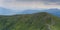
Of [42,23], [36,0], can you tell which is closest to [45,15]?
[42,23]

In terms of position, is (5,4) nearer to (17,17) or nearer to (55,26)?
(17,17)

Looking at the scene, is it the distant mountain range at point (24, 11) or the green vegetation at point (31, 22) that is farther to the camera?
the distant mountain range at point (24, 11)

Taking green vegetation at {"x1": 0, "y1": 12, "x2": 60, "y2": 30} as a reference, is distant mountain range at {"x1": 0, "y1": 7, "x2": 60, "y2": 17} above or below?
above

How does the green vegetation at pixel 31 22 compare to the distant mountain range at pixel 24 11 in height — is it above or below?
below

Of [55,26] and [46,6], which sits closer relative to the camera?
[55,26]

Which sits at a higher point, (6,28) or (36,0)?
(36,0)

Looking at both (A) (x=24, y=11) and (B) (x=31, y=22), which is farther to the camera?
(A) (x=24, y=11)

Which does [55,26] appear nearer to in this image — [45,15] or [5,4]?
[45,15]

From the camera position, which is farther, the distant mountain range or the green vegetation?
the distant mountain range
